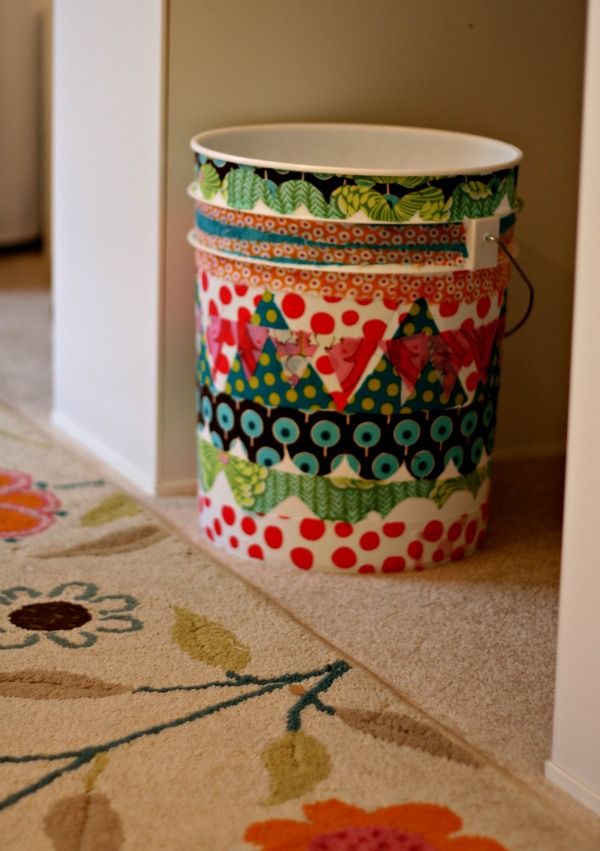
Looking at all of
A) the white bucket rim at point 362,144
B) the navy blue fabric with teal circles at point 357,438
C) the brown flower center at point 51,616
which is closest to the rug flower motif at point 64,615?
the brown flower center at point 51,616

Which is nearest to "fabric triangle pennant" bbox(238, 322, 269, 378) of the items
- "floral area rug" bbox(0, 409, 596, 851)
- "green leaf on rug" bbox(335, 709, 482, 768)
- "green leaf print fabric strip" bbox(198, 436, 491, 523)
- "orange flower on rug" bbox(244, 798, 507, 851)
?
"green leaf print fabric strip" bbox(198, 436, 491, 523)

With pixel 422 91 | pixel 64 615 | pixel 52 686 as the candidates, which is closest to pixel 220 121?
pixel 422 91

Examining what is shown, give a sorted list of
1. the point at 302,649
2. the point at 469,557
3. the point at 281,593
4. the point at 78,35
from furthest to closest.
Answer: the point at 78,35 → the point at 469,557 → the point at 281,593 → the point at 302,649

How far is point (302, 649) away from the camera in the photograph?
1.43 meters

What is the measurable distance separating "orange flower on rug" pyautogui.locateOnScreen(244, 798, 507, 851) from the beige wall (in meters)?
0.86

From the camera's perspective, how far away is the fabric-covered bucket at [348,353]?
4.99 feet

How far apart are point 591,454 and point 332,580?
0.59 m

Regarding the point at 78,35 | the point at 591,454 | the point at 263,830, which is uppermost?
the point at 78,35

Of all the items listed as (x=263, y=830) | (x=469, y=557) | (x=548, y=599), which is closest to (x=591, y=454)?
(x=263, y=830)

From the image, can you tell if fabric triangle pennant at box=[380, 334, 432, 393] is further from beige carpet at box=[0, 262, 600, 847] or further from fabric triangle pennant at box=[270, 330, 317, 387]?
beige carpet at box=[0, 262, 600, 847]

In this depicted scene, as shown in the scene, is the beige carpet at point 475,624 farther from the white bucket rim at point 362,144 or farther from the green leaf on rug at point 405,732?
the white bucket rim at point 362,144

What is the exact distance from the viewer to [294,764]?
1.20 m

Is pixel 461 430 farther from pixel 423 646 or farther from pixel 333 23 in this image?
pixel 333 23

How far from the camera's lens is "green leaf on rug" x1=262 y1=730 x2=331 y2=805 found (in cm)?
116
